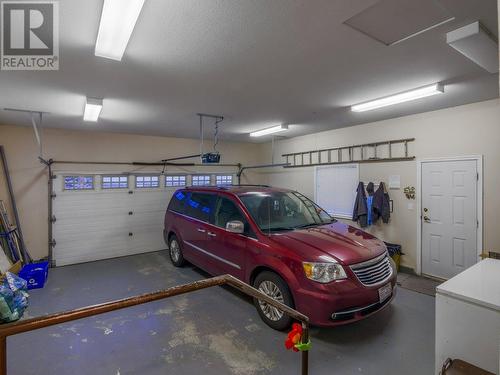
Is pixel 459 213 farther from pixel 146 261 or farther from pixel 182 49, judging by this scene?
pixel 146 261

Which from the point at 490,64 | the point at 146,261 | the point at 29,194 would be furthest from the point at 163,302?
the point at 490,64

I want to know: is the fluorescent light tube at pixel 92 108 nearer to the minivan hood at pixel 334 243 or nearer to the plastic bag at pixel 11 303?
the plastic bag at pixel 11 303

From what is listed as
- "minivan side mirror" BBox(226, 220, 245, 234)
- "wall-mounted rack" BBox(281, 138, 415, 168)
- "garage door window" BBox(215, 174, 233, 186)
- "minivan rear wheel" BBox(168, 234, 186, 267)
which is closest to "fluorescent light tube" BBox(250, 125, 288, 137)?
"wall-mounted rack" BBox(281, 138, 415, 168)

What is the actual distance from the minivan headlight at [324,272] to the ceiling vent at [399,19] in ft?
6.77

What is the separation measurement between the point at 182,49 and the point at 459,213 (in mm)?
4515

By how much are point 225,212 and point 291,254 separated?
4.73 feet

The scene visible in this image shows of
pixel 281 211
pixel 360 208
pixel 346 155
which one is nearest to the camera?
pixel 281 211

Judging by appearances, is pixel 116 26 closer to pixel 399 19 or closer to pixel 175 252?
pixel 399 19

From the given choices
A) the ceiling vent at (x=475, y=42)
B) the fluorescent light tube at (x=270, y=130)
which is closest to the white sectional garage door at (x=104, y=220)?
the fluorescent light tube at (x=270, y=130)

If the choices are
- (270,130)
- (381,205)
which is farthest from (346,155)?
(270,130)

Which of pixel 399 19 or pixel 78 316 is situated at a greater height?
pixel 399 19

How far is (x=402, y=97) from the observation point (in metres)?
3.41

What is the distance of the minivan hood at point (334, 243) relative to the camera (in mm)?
2715

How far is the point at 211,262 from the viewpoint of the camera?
3.99m
